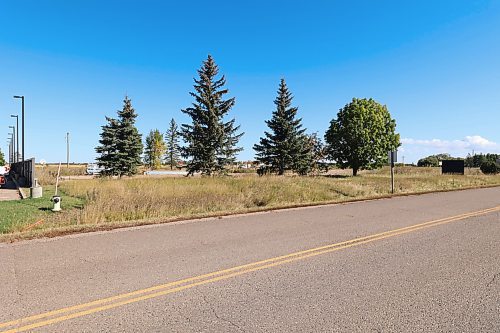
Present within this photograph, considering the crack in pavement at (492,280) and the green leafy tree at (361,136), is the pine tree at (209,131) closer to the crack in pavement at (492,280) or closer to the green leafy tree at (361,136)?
the green leafy tree at (361,136)

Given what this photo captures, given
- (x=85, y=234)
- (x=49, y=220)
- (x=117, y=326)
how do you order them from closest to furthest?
(x=117, y=326) → (x=85, y=234) → (x=49, y=220)

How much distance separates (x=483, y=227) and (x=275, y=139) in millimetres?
29276

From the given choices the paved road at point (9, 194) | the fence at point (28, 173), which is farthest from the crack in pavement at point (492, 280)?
the paved road at point (9, 194)

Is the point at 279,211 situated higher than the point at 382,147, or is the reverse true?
the point at 382,147

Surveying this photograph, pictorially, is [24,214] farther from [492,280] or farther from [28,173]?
[28,173]

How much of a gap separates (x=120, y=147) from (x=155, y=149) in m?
52.0

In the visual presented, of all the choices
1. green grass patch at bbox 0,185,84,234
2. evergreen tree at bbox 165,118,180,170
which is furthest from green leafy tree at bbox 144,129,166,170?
green grass patch at bbox 0,185,84,234

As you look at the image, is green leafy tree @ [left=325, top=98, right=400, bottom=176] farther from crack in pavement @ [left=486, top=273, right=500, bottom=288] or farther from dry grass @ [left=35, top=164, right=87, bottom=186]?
crack in pavement @ [left=486, top=273, right=500, bottom=288]

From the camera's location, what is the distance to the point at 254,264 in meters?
5.46

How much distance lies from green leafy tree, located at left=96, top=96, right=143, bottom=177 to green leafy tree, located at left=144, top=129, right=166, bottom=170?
5065 cm

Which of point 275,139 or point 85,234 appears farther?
point 275,139

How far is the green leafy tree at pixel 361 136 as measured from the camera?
139 feet

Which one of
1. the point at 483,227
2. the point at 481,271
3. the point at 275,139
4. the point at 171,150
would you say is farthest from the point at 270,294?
the point at 171,150

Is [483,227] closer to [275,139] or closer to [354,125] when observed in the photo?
[275,139]
